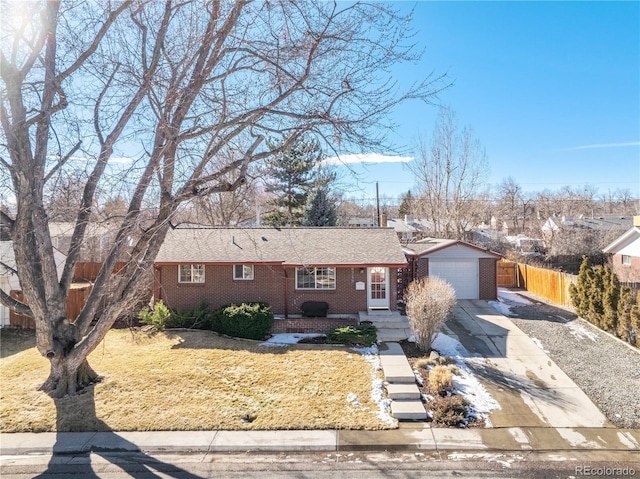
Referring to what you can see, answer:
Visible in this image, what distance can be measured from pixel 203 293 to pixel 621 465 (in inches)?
511

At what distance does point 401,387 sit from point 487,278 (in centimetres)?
1121

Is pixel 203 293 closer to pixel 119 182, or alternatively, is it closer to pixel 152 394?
pixel 152 394

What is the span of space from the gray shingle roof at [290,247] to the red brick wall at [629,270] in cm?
1749

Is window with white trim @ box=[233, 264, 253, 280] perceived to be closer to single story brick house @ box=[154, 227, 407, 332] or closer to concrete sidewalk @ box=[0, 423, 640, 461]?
single story brick house @ box=[154, 227, 407, 332]

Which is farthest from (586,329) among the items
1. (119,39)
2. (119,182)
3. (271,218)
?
(271,218)

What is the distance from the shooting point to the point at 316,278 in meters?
14.6

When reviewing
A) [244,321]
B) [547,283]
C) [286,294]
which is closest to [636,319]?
[547,283]

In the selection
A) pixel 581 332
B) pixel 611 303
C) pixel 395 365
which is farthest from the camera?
pixel 581 332

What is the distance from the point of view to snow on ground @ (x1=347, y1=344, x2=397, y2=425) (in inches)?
303

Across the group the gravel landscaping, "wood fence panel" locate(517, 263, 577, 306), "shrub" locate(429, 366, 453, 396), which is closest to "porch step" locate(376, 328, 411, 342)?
"shrub" locate(429, 366, 453, 396)

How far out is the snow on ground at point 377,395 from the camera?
7.70 m

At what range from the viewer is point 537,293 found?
64.5ft

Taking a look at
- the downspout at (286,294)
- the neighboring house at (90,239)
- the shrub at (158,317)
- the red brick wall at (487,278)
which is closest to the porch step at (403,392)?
the downspout at (286,294)

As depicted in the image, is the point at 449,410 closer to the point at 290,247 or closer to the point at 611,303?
the point at 611,303
